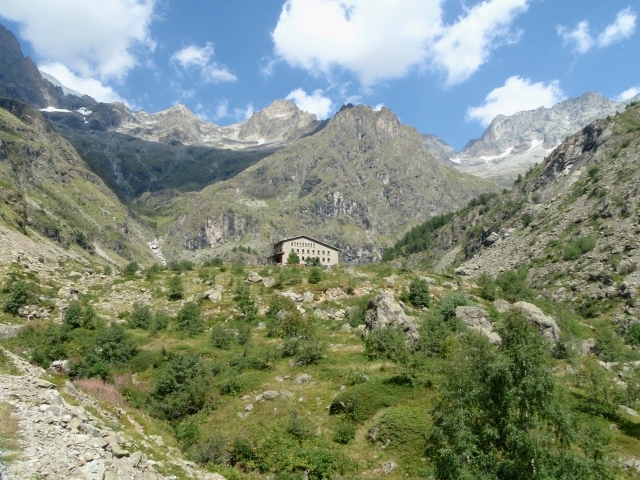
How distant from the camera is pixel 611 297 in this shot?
59.5 metres

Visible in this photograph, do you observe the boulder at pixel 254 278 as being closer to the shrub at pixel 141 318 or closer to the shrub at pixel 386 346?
the shrub at pixel 141 318

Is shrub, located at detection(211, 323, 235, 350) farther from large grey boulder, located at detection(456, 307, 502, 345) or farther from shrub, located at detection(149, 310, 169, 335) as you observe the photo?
large grey boulder, located at detection(456, 307, 502, 345)

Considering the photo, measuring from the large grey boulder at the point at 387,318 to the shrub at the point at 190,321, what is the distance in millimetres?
15982

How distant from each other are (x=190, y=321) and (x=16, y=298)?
15017 millimetres

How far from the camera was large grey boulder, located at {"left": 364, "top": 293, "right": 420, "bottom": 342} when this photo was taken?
3519 cm

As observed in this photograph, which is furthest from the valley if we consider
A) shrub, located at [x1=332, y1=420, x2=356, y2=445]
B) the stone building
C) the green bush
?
the stone building

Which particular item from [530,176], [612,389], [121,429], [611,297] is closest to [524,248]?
[611,297]

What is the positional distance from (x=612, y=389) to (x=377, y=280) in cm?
3484

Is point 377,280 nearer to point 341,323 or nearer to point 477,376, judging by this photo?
point 341,323

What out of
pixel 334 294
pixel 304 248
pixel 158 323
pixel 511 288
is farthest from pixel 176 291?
pixel 304 248

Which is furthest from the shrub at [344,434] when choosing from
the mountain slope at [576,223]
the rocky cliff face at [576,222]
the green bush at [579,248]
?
the green bush at [579,248]

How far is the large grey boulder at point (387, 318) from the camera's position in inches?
1385

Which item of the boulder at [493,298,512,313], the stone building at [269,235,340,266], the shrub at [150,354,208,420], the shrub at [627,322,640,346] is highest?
the stone building at [269,235,340,266]

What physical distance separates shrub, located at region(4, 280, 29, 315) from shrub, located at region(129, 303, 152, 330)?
9.08 m
